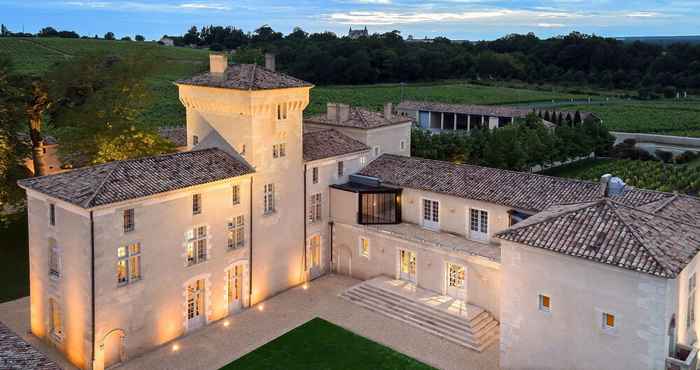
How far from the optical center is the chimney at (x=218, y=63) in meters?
29.6

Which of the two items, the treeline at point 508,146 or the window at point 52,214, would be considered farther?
the treeline at point 508,146

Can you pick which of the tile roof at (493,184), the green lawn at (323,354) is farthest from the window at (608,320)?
the green lawn at (323,354)

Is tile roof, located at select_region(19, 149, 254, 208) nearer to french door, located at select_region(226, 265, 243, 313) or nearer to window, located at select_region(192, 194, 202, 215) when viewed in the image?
window, located at select_region(192, 194, 202, 215)

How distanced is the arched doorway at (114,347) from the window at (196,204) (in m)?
5.64

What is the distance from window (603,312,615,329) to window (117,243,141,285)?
17.4 metres

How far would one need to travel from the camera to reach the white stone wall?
64.2ft

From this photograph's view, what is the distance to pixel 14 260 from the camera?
3478 centimetres

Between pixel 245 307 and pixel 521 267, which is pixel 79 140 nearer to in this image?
pixel 245 307

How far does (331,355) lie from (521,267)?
28.0 ft

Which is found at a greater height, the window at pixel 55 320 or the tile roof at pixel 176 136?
Result: the tile roof at pixel 176 136

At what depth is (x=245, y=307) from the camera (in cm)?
2962

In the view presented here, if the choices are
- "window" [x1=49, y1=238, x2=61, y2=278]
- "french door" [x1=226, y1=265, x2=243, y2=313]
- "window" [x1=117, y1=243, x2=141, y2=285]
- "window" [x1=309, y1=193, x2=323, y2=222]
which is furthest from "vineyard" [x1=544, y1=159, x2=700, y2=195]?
"window" [x1=49, y1=238, x2=61, y2=278]

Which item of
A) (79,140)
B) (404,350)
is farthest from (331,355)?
(79,140)

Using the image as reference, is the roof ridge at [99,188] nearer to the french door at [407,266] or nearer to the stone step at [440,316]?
the stone step at [440,316]
